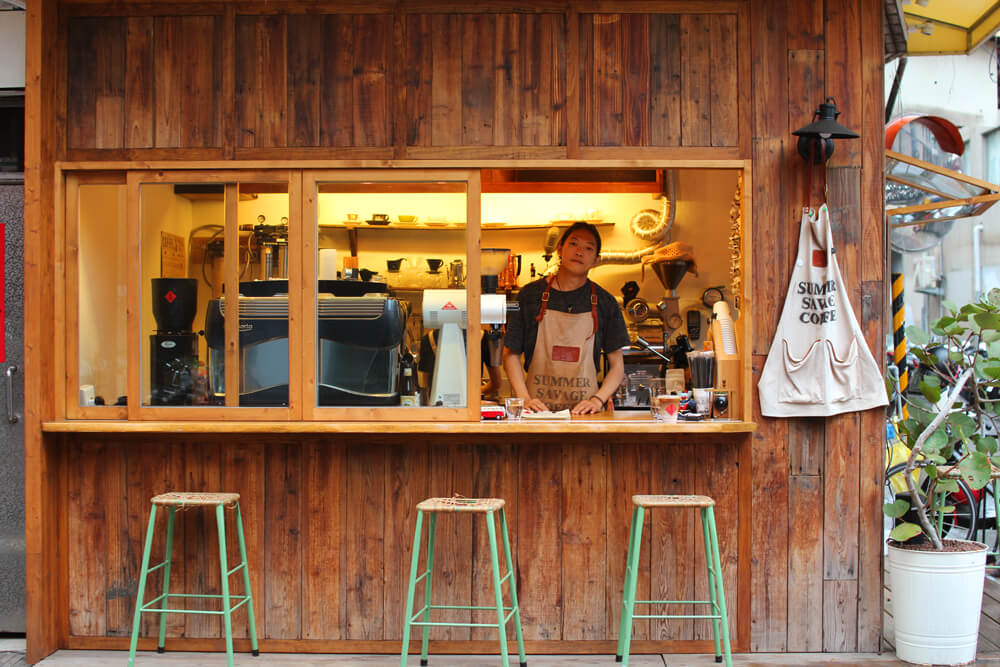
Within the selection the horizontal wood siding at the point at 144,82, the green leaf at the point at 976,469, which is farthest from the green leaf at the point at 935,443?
the horizontal wood siding at the point at 144,82

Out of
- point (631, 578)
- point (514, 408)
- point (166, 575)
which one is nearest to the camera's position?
point (631, 578)

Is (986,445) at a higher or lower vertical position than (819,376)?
lower

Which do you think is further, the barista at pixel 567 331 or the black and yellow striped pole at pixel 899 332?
the black and yellow striped pole at pixel 899 332

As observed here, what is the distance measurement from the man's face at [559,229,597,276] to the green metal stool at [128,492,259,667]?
2257 mm

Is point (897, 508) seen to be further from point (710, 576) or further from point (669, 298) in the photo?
point (669, 298)

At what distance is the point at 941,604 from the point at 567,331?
92.1 inches

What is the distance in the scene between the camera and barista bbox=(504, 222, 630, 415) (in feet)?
16.1

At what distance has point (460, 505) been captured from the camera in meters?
3.53

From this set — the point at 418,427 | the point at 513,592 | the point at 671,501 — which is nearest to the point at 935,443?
the point at 671,501

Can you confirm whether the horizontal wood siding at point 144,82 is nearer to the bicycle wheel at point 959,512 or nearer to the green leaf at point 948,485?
the green leaf at point 948,485

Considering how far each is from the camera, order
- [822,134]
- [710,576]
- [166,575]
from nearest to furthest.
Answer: [710,576] → [822,134] → [166,575]

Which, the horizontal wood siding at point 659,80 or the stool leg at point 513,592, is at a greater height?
the horizontal wood siding at point 659,80

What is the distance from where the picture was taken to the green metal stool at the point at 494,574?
345cm

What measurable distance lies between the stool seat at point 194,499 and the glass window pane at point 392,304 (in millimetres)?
577
